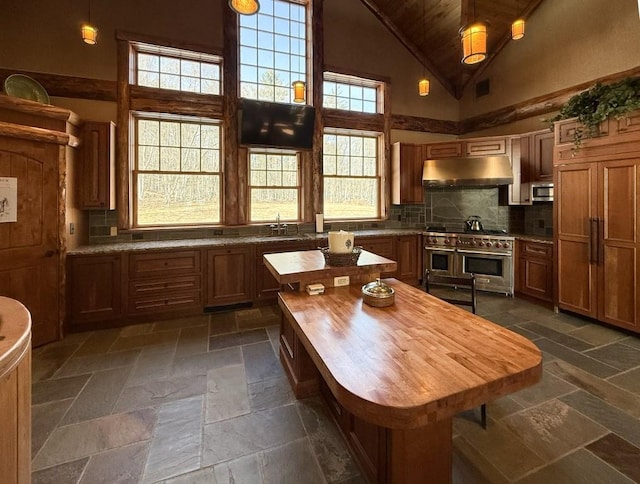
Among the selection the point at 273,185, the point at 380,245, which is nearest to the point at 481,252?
the point at 380,245

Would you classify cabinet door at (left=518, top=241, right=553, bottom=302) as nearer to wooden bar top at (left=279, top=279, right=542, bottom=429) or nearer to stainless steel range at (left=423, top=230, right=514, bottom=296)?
stainless steel range at (left=423, top=230, right=514, bottom=296)

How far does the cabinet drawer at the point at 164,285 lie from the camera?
3.52 m

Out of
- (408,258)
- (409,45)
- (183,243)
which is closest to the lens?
(183,243)

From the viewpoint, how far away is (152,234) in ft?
13.4

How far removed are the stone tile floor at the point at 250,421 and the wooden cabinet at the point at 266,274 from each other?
1.14 metres

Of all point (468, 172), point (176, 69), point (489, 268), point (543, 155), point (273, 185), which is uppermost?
point (176, 69)

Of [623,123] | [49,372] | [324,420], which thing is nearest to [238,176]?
[49,372]

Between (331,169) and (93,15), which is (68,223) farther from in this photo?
(331,169)

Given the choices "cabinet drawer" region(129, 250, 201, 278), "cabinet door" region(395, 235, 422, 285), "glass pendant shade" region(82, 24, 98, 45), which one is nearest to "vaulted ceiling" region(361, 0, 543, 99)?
"cabinet door" region(395, 235, 422, 285)

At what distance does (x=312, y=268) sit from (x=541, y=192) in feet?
12.9

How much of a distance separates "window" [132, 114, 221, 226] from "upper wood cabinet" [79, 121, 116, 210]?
43cm

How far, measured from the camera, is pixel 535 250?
13.5 feet

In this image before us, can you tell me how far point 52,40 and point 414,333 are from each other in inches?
203

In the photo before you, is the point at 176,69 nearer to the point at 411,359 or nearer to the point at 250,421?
the point at 250,421
